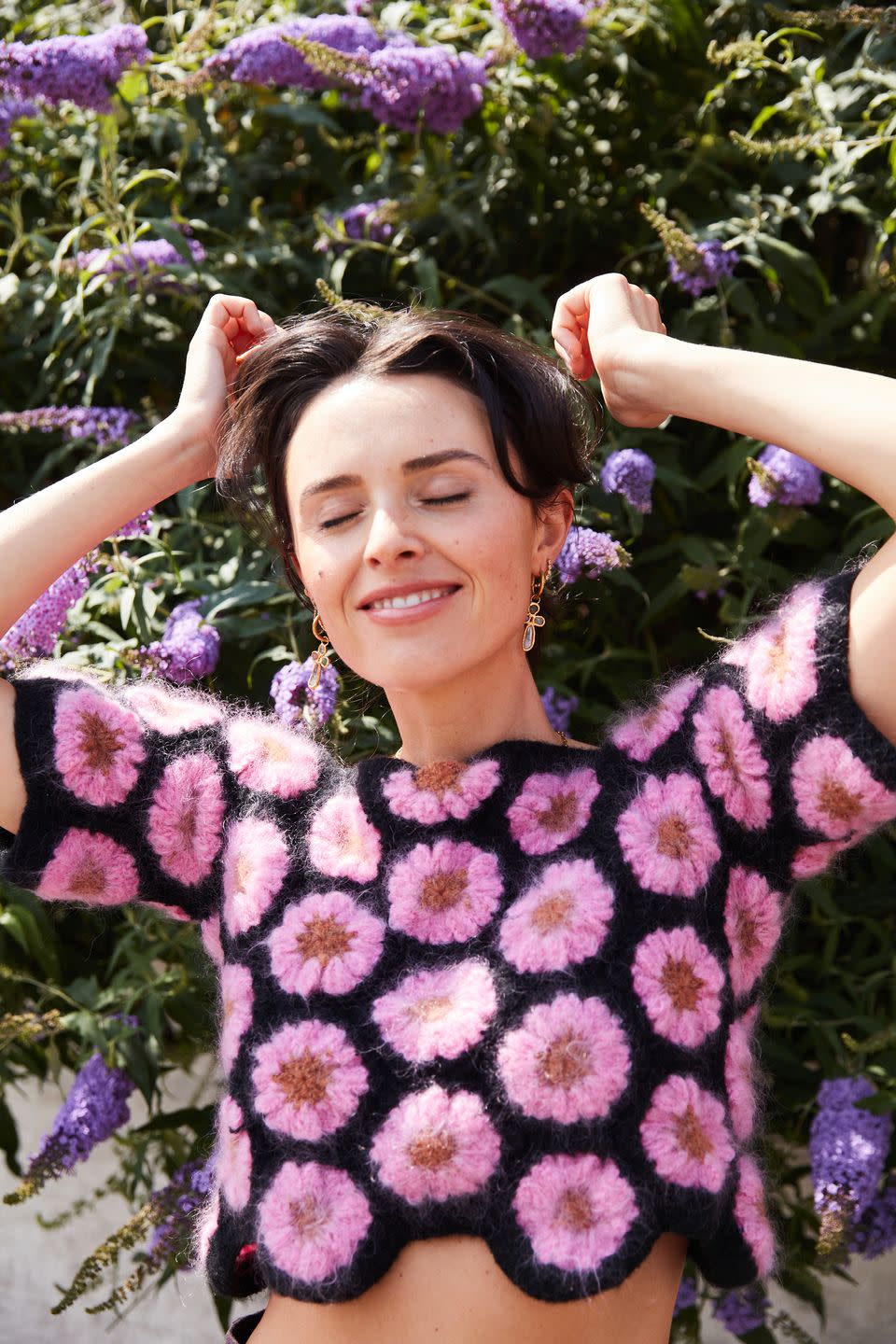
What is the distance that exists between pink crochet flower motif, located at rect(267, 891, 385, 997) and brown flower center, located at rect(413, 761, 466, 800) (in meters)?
0.12

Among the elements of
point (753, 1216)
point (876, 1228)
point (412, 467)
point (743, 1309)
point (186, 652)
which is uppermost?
point (412, 467)

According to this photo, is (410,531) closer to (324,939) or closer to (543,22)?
(324,939)

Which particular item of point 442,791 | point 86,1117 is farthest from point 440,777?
point 86,1117

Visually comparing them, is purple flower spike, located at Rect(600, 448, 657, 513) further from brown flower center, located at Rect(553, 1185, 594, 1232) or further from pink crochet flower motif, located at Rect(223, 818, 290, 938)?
brown flower center, located at Rect(553, 1185, 594, 1232)

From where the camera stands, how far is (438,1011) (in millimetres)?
1175

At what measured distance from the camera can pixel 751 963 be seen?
48.9 inches

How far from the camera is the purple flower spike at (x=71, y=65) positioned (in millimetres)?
1894

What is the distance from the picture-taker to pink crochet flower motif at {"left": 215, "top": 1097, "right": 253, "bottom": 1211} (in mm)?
1208

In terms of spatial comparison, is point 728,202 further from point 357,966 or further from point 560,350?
point 357,966

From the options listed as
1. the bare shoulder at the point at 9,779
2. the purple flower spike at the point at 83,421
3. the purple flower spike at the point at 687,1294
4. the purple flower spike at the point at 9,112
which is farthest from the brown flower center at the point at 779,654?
the purple flower spike at the point at 9,112

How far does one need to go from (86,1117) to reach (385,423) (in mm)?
1024

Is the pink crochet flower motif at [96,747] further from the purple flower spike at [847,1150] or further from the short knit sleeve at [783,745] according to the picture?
the purple flower spike at [847,1150]

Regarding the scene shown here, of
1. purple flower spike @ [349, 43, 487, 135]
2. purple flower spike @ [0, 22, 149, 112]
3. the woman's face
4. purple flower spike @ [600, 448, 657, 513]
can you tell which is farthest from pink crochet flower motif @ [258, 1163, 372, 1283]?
purple flower spike @ [0, 22, 149, 112]

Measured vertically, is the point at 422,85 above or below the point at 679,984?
above
